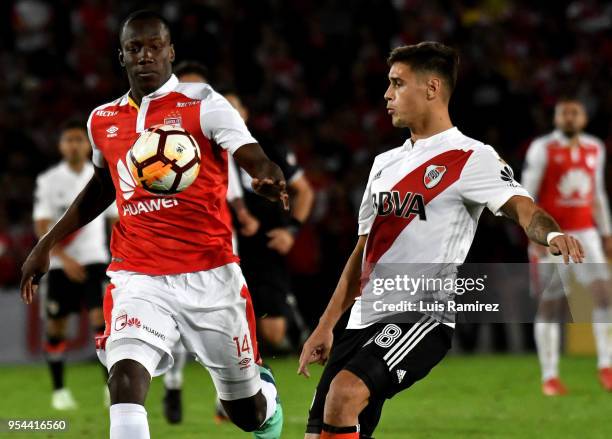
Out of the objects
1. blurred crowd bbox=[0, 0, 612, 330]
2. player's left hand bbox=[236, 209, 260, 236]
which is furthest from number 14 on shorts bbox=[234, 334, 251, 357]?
blurred crowd bbox=[0, 0, 612, 330]

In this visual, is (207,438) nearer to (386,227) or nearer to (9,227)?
(386,227)

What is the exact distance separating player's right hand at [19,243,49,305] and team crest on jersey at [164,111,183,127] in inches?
34.2

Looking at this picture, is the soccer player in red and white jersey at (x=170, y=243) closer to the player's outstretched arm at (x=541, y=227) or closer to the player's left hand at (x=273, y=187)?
the player's left hand at (x=273, y=187)

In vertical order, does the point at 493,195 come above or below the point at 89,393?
above

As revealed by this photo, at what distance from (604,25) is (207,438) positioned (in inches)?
506

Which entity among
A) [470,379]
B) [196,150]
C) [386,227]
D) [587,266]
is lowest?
[470,379]

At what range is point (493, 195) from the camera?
4578 millimetres

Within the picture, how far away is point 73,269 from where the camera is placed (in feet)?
31.7

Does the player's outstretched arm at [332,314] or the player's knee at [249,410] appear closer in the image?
the player's outstretched arm at [332,314]


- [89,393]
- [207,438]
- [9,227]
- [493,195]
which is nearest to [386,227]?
[493,195]

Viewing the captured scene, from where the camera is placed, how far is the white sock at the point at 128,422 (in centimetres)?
450

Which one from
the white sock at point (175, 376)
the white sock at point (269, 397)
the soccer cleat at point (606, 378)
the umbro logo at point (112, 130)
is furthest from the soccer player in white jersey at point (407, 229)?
the soccer cleat at point (606, 378)

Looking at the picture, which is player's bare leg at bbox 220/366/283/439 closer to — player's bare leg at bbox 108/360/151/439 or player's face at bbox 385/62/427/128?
player's bare leg at bbox 108/360/151/439

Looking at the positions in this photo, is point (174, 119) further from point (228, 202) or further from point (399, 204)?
point (228, 202)
